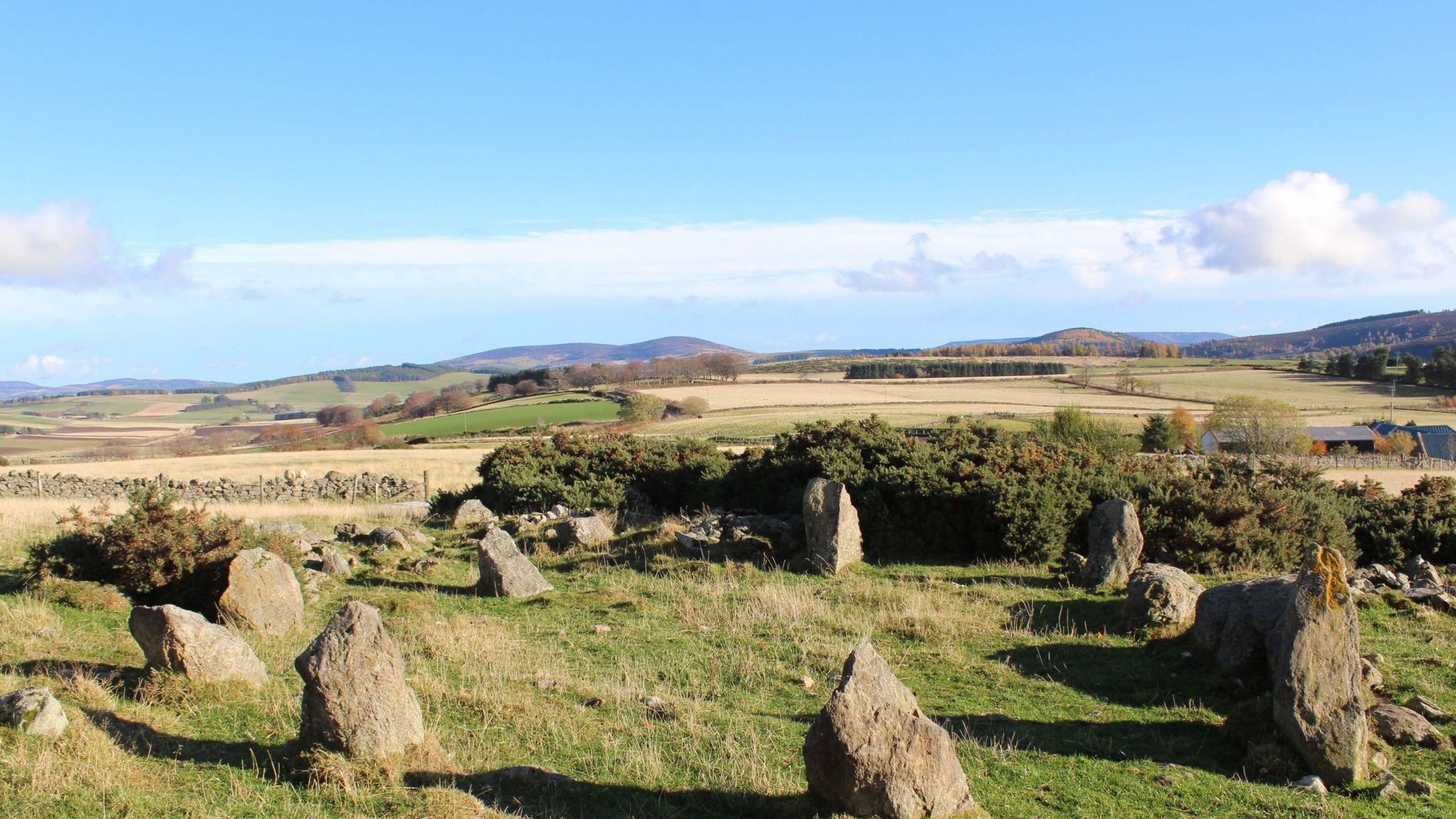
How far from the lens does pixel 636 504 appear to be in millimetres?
22719

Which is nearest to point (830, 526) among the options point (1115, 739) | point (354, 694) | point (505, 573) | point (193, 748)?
point (505, 573)

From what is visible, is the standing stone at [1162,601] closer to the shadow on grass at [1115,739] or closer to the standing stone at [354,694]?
the shadow on grass at [1115,739]

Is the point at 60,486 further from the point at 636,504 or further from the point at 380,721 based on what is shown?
the point at 380,721

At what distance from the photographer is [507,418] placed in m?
85.2

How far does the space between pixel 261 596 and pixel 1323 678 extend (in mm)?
11564

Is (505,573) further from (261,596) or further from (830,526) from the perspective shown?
(830,526)

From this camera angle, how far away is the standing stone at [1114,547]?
43.9 ft

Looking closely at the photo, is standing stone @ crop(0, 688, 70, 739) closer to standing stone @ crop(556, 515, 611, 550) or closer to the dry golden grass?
standing stone @ crop(556, 515, 611, 550)

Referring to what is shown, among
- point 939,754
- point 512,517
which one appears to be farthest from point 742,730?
point 512,517

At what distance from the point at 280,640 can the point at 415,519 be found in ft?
40.9

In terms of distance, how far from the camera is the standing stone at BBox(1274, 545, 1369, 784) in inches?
267

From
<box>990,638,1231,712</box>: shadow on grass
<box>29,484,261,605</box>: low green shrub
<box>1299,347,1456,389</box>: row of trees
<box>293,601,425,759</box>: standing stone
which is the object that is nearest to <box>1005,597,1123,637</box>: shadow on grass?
<box>990,638,1231,712</box>: shadow on grass

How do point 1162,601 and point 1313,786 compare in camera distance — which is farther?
point 1162,601

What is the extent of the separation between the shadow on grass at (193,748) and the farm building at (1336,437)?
77.8m
